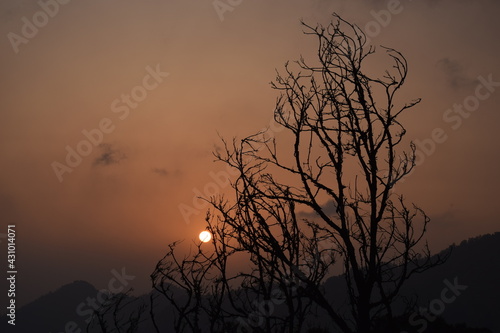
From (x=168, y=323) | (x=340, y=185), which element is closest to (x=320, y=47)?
(x=340, y=185)

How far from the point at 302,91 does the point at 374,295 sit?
117 meters

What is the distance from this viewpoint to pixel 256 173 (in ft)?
23.4

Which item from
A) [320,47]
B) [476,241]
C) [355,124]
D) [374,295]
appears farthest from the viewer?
[476,241]

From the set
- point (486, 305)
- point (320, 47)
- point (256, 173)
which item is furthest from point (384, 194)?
point (486, 305)

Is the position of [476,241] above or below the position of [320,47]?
above

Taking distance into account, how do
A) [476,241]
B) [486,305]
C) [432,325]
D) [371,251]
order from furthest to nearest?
[476,241], [486,305], [432,325], [371,251]

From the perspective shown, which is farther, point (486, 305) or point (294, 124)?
point (486, 305)

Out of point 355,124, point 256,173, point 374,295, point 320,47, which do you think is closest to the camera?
point 355,124

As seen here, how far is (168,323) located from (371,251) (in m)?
167

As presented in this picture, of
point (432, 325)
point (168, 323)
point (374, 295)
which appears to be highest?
point (168, 323)

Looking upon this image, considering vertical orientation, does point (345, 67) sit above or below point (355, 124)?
above

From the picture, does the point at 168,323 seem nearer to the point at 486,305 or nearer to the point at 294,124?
the point at 486,305

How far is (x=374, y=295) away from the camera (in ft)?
377

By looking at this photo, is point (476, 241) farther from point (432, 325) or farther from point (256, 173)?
point (256, 173)
